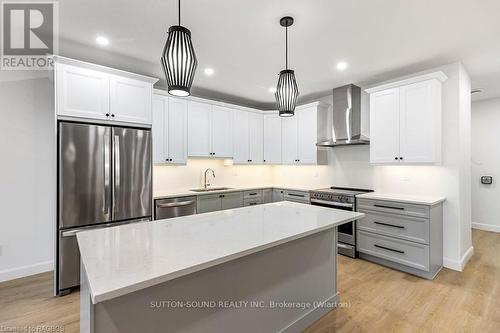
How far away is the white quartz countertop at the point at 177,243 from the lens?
1091 millimetres

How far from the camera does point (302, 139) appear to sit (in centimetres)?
483

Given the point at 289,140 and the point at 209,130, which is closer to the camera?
the point at 209,130

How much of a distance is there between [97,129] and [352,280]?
3537 millimetres

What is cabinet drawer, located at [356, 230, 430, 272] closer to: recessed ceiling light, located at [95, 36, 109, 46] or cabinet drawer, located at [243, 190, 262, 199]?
cabinet drawer, located at [243, 190, 262, 199]

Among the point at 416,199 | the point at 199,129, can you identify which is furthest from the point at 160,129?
the point at 416,199

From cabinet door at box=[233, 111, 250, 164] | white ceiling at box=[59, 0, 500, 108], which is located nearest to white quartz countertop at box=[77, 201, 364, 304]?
white ceiling at box=[59, 0, 500, 108]

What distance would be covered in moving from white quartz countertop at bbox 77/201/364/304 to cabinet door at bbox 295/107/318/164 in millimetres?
2383

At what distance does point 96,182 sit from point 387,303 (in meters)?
3.43

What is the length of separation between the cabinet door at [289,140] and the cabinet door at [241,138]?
75 cm

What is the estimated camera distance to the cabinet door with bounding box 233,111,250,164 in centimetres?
480

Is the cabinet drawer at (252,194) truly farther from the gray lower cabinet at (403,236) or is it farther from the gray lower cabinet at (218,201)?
the gray lower cabinet at (403,236)

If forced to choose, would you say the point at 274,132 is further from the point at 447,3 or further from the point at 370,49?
the point at 447,3

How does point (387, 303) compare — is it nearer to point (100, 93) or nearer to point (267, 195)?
point (267, 195)

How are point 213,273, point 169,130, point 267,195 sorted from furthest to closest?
point 267,195 < point 169,130 < point 213,273
